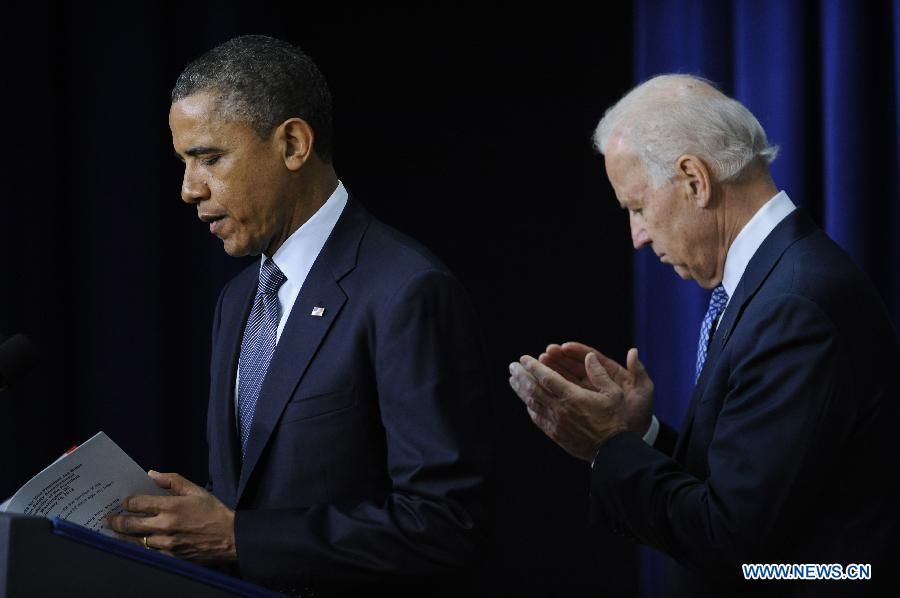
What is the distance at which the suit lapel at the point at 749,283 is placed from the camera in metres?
1.37

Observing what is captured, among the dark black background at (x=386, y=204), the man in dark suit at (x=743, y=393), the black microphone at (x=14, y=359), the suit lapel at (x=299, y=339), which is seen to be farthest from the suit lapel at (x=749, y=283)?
the dark black background at (x=386, y=204)

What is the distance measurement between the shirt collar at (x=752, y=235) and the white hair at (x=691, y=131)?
61 millimetres

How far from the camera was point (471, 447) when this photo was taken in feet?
4.43

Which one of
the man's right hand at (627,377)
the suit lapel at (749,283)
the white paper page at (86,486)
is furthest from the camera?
the man's right hand at (627,377)

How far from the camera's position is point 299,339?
56.3 inches

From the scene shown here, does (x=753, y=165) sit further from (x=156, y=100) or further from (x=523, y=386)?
(x=156, y=100)

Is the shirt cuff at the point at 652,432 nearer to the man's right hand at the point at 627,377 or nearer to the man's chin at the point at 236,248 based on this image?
the man's right hand at the point at 627,377

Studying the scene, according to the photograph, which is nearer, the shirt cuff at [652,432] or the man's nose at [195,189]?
the man's nose at [195,189]

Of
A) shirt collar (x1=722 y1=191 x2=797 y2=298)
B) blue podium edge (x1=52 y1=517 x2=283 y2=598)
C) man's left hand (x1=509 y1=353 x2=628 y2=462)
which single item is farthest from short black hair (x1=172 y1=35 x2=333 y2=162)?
blue podium edge (x1=52 y1=517 x2=283 y2=598)

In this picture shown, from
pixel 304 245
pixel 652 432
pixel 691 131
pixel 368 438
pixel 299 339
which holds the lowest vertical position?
pixel 652 432

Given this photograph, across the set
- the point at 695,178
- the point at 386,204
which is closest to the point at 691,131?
the point at 695,178

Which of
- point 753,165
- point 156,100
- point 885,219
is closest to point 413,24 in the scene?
point 156,100

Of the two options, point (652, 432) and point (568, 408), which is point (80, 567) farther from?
point (652, 432)

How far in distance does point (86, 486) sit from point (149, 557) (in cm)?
28
